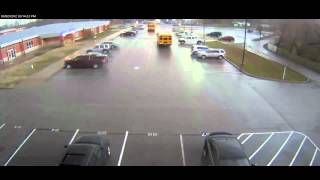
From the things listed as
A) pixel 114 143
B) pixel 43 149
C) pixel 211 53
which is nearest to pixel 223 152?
pixel 114 143

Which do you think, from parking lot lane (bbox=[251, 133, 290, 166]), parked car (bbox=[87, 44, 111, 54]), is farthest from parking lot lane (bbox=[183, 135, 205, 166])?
parked car (bbox=[87, 44, 111, 54])

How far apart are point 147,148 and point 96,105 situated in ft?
7.10

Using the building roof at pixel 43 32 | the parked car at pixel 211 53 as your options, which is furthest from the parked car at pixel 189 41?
the building roof at pixel 43 32

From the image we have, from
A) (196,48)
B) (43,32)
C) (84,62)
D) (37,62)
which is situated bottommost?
(84,62)

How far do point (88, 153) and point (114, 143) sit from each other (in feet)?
3.49

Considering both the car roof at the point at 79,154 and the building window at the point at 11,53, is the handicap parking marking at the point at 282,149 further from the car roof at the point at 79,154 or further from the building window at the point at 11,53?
the building window at the point at 11,53

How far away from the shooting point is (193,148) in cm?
611

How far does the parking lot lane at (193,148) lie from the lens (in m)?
5.73

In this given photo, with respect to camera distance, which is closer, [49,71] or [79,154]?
[79,154]

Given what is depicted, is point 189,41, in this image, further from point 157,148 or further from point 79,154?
point 79,154

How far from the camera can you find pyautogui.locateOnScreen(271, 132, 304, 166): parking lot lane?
574cm

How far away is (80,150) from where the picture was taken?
533 centimetres

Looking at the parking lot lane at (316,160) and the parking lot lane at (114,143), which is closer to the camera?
the parking lot lane at (316,160)

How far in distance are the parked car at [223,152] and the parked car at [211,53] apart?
497 cm
